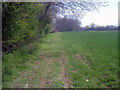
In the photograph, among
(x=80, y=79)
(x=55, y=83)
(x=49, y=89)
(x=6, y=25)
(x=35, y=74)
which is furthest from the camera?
(x=35, y=74)

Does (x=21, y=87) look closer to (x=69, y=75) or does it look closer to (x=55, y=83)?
(x=55, y=83)

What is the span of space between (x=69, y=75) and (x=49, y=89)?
1.70 m

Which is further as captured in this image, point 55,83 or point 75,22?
point 75,22

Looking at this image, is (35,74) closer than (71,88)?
No

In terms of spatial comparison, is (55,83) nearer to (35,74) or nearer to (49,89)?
(49,89)

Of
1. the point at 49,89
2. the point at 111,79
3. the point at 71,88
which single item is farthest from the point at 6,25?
the point at 111,79

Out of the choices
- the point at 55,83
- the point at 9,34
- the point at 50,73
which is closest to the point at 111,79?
the point at 55,83

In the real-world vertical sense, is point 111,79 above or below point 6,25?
below

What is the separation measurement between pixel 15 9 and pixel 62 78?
381 cm

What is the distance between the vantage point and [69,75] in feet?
20.6

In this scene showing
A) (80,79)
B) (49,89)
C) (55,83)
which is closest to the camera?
(49,89)

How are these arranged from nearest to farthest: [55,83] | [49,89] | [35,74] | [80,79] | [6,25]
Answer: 1. [49,89]
2. [55,83]
3. [80,79]
4. [6,25]
5. [35,74]

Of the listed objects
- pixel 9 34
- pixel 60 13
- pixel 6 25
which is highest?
pixel 60 13

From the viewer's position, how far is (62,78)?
5.93 meters
